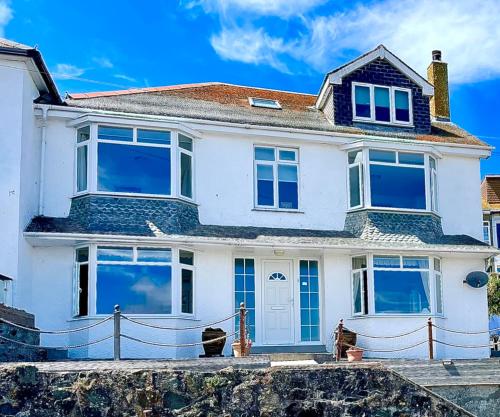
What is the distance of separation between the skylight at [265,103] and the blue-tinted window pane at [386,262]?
5.64 m

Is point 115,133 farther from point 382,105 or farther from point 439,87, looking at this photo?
point 439,87

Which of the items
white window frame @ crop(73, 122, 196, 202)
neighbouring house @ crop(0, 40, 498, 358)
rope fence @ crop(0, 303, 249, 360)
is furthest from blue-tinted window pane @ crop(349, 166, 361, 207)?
rope fence @ crop(0, 303, 249, 360)

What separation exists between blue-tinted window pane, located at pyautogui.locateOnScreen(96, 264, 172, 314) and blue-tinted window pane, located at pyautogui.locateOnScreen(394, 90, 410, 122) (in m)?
8.83

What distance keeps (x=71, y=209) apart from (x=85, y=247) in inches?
43.3

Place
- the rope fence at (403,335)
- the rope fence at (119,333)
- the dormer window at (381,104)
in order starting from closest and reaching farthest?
the rope fence at (119,333)
the rope fence at (403,335)
the dormer window at (381,104)

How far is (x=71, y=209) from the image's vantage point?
17844 mm

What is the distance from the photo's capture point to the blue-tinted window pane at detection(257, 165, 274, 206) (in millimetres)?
19719

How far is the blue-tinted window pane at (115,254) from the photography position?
1733 centimetres

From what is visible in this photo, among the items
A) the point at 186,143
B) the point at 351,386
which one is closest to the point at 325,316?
the point at 186,143

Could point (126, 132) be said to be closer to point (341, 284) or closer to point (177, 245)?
point (177, 245)

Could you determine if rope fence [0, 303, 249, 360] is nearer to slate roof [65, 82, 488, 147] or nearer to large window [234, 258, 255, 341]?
large window [234, 258, 255, 341]

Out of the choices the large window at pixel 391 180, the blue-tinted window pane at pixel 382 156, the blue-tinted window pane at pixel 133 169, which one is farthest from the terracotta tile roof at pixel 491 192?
the blue-tinted window pane at pixel 133 169

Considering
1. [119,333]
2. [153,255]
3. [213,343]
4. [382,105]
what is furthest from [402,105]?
[119,333]

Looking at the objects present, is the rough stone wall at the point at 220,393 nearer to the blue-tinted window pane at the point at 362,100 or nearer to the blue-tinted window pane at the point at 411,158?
the blue-tinted window pane at the point at 411,158
